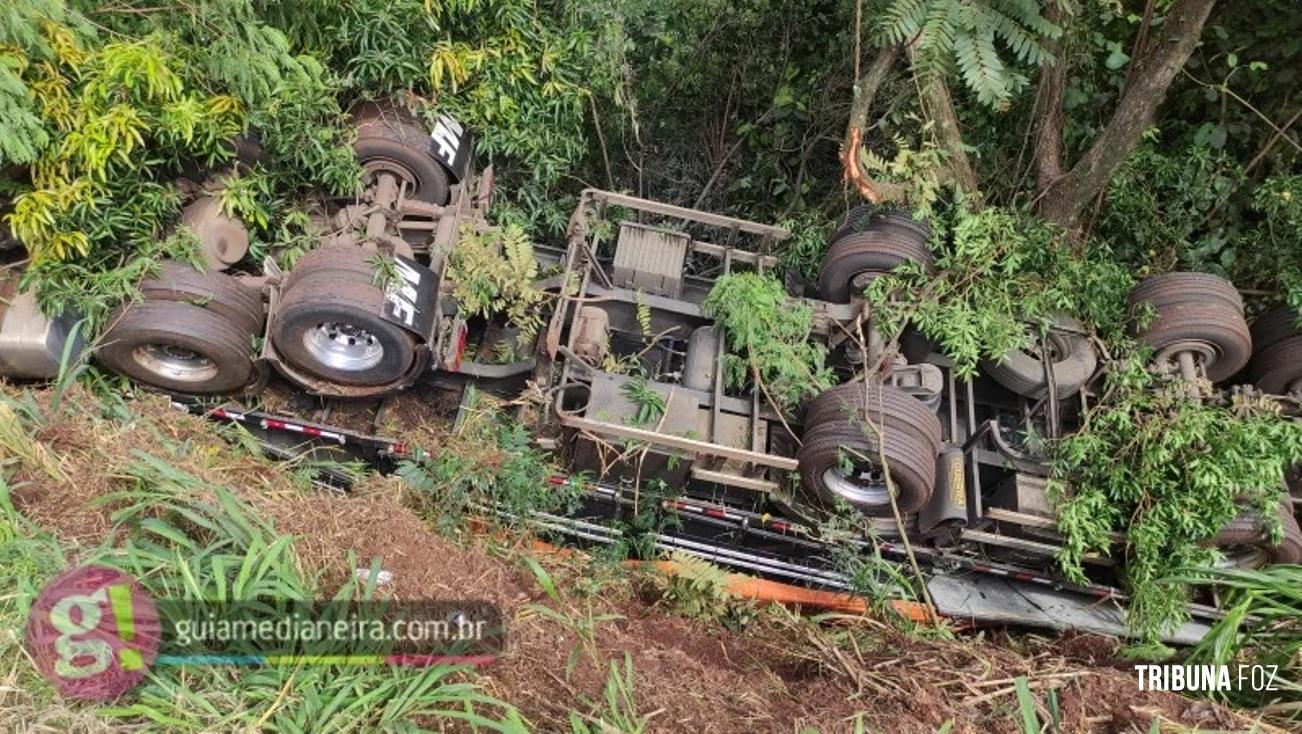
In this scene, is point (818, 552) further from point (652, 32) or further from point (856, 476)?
point (652, 32)

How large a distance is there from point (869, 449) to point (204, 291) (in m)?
3.56

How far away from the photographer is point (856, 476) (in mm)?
4414

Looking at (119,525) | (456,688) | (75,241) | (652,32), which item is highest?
(652,32)

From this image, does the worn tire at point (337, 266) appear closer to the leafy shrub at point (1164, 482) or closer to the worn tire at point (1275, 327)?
the leafy shrub at point (1164, 482)

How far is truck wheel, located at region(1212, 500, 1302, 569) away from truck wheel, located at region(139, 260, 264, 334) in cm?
540

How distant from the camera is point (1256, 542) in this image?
4480mm

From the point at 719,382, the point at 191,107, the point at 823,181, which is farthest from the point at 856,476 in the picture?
the point at 191,107

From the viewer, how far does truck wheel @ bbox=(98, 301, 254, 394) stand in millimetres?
4270

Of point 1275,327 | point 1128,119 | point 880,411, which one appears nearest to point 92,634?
point 880,411

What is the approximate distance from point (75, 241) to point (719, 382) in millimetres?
3405

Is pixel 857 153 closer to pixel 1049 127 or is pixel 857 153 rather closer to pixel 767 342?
pixel 767 342

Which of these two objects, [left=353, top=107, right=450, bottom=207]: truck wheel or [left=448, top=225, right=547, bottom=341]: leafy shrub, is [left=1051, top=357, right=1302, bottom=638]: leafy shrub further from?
[left=353, top=107, right=450, bottom=207]: truck wheel

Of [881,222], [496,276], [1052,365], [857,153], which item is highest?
[857,153]

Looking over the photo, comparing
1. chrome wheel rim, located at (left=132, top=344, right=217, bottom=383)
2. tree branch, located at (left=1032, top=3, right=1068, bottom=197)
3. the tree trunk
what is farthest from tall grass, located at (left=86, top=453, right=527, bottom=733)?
tree branch, located at (left=1032, top=3, right=1068, bottom=197)
